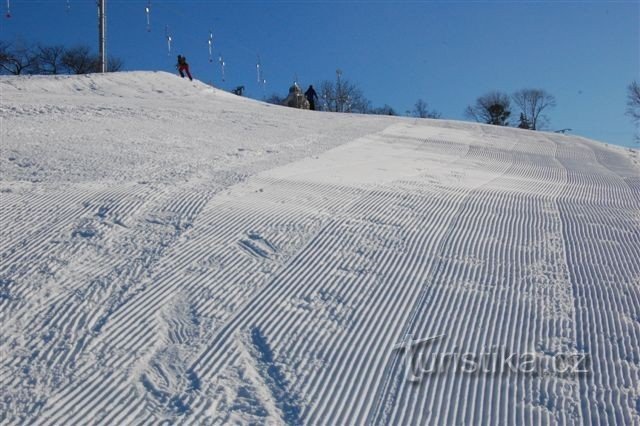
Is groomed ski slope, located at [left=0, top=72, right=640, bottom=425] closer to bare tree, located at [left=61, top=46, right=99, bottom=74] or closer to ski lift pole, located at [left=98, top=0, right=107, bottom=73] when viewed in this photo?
ski lift pole, located at [left=98, top=0, right=107, bottom=73]

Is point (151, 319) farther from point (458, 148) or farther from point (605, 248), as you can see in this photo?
point (458, 148)

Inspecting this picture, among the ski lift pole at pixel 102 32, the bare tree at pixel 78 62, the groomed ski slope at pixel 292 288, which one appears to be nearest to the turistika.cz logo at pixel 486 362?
the groomed ski slope at pixel 292 288

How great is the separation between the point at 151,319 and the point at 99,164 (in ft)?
17.2

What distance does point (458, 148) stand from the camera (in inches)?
599

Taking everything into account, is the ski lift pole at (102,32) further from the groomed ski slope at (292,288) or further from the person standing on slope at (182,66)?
the groomed ski slope at (292,288)

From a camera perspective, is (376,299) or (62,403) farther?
(376,299)

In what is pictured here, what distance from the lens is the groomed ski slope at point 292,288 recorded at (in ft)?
12.3

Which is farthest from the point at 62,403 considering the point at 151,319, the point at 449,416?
the point at 449,416

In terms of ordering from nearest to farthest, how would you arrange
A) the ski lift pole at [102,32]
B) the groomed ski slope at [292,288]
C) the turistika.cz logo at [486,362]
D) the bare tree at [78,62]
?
the groomed ski slope at [292,288]
the turistika.cz logo at [486,362]
the ski lift pole at [102,32]
the bare tree at [78,62]

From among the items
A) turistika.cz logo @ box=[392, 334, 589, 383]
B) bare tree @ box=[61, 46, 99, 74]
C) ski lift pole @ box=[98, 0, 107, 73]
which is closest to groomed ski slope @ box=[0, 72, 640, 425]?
turistika.cz logo @ box=[392, 334, 589, 383]

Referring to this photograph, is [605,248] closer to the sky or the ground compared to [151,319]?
closer to the sky

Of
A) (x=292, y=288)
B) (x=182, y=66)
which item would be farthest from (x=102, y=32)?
(x=292, y=288)

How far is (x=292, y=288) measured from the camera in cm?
529

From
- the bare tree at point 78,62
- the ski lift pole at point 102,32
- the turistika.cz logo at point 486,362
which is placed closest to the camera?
the turistika.cz logo at point 486,362
